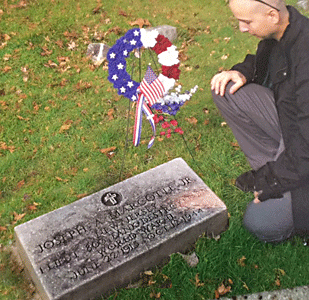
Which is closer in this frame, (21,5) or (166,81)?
(166,81)

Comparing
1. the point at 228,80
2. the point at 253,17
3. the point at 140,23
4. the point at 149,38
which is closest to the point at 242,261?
Answer: the point at 228,80

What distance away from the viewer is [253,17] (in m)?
3.09

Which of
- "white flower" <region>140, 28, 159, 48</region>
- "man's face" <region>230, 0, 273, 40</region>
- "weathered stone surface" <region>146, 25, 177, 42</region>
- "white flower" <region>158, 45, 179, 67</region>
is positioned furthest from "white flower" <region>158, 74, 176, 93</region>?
"weathered stone surface" <region>146, 25, 177, 42</region>

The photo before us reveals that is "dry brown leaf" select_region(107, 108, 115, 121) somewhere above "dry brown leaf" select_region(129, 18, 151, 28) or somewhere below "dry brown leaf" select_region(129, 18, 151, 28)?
below

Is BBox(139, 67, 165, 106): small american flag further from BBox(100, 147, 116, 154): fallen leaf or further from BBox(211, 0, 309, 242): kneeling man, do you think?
BBox(100, 147, 116, 154): fallen leaf

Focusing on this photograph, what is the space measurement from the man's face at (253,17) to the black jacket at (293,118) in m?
0.24

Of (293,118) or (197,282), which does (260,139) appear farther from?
(197,282)

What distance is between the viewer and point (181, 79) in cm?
674

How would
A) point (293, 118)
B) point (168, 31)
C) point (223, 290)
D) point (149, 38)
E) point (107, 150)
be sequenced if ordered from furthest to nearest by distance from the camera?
point (168, 31) → point (107, 150) → point (149, 38) → point (223, 290) → point (293, 118)

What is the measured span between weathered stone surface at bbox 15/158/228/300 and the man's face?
1.59 metres

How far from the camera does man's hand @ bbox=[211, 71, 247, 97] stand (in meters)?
3.88

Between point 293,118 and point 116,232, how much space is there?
178cm

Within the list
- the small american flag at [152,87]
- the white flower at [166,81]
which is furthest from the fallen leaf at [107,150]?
the white flower at [166,81]

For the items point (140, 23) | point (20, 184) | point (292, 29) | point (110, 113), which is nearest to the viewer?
point (292, 29)
